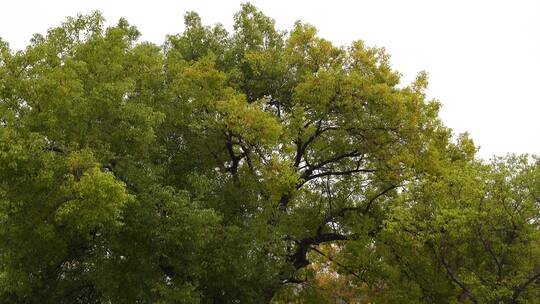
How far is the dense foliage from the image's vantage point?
11.1 meters

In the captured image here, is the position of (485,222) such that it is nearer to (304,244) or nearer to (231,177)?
(304,244)

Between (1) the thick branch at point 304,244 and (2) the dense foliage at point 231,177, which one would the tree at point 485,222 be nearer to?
(2) the dense foliage at point 231,177

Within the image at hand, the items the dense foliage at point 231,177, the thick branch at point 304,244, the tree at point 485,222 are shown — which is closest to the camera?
the dense foliage at point 231,177

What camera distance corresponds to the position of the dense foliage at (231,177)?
11.1m

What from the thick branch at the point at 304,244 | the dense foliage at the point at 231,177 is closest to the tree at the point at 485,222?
Answer: the dense foliage at the point at 231,177

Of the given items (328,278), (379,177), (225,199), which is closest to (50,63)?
(225,199)

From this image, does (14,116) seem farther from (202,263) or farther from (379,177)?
(379,177)

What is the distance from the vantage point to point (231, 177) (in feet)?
51.4

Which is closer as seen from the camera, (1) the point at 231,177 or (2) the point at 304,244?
(1) the point at 231,177

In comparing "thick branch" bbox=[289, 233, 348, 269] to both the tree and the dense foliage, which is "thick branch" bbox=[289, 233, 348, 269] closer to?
the dense foliage

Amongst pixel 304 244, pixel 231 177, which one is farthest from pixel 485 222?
pixel 231 177

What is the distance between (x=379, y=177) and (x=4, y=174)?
11.2 metres

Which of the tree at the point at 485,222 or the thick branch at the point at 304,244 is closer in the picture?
the tree at the point at 485,222

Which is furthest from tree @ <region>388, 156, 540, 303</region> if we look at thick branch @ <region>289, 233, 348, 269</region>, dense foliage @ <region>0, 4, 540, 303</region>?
thick branch @ <region>289, 233, 348, 269</region>
